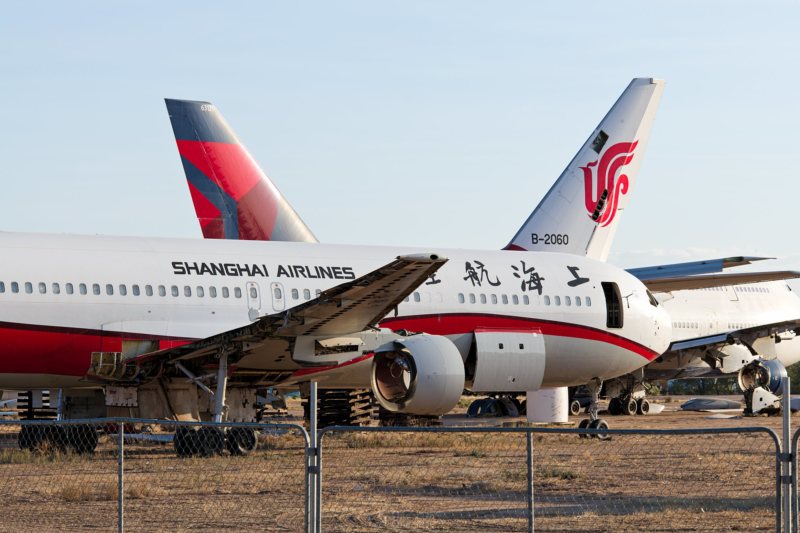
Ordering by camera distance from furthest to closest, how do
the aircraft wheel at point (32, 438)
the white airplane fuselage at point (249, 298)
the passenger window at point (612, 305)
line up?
the passenger window at point (612, 305)
the aircraft wheel at point (32, 438)
the white airplane fuselage at point (249, 298)

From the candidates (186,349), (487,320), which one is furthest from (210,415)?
(487,320)

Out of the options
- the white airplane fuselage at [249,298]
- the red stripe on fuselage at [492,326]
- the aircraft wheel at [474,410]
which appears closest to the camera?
the white airplane fuselage at [249,298]

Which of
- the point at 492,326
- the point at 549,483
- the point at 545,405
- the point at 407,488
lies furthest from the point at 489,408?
the point at 407,488

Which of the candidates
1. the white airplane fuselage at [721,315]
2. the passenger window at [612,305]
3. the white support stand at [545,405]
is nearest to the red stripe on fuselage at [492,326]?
the passenger window at [612,305]

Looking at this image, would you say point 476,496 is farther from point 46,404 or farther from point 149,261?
point 46,404

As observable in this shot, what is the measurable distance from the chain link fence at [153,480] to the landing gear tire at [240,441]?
0.02 m

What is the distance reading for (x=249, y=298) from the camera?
68.0 ft

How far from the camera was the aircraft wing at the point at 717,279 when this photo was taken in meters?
32.2

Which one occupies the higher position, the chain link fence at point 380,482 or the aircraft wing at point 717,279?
the aircraft wing at point 717,279

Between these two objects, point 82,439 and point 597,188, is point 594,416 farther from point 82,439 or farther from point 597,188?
point 597,188

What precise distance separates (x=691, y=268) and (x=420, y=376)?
1777cm

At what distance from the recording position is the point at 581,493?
48.7ft

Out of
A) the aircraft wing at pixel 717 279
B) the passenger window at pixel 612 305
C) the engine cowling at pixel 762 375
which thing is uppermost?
the aircraft wing at pixel 717 279

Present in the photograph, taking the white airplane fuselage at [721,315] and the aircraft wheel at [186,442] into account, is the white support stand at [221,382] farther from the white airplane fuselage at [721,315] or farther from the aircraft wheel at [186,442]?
the white airplane fuselage at [721,315]
